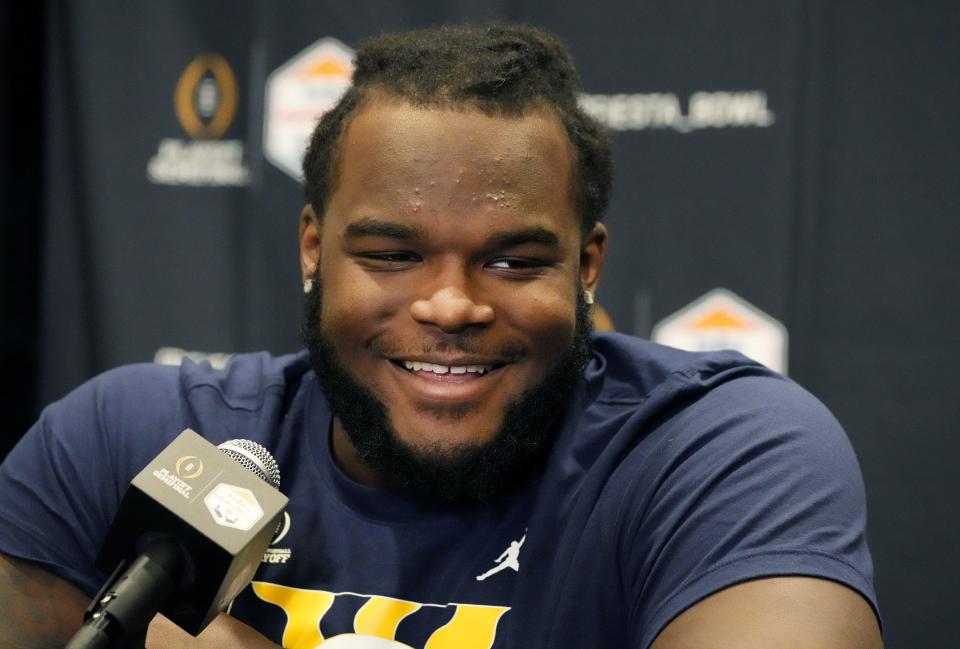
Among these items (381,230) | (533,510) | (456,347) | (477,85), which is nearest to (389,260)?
(381,230)

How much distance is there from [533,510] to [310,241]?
56 cm

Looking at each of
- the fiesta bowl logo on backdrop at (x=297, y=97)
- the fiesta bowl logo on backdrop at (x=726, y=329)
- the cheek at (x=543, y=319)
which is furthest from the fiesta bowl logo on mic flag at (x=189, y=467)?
the fiesta bowl logo on backdrop at (x=297, y=97)

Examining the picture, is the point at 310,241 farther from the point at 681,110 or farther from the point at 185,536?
the point at 681,110

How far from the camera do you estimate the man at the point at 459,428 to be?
1385 mm

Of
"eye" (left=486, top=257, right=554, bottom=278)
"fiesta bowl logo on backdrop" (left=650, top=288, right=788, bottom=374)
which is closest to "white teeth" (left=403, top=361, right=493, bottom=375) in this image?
"eye" (left=486, top=257, right=554, bottom=278)

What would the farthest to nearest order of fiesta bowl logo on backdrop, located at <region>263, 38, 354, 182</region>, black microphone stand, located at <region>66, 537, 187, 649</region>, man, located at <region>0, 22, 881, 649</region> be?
fiesta bowl logo on backdrop, located at <region>263, 38, 354, 182</region>
man, located at <region>0, 22, 881, 649</region>
black microphone stand, located at <region>66, 537, 187, 649</region>

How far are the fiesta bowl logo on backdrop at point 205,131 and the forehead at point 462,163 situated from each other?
1.22 meters

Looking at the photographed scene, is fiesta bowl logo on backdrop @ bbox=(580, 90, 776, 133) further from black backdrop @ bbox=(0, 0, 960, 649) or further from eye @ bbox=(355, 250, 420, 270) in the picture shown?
eye @ bbox=(355, 250, 420, 270)

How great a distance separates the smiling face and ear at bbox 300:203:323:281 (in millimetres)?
176

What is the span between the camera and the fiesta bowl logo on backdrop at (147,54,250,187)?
2705 millimetres

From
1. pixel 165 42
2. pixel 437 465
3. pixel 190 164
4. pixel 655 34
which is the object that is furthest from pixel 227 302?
pixel 437 465

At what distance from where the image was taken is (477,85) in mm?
1516

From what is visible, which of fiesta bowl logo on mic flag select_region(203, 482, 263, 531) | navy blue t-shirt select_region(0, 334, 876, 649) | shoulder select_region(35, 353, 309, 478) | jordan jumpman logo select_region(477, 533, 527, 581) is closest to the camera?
fiesta bowl logo on mic flag select_region(203, 482, 263, 531)

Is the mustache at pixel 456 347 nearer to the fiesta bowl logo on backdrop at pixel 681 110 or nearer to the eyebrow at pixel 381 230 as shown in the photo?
the eyebrow at pixel 381 230
